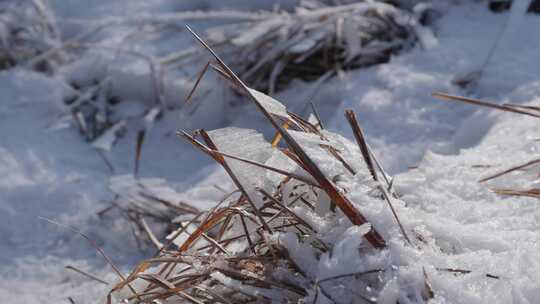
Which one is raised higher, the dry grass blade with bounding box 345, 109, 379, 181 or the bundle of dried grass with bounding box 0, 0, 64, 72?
the bundle of dried grass with bounding box 0, 0, 64, 72

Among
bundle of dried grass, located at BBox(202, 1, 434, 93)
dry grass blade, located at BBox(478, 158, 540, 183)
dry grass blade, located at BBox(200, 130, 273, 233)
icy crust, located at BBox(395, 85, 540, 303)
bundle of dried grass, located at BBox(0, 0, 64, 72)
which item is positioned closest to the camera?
icy crust, located at BBox(395, 85, 540, 303)

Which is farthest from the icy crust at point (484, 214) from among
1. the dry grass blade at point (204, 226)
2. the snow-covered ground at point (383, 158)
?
the dry grass blade at point (204, 226)

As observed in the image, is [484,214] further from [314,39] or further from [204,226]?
[314,39]

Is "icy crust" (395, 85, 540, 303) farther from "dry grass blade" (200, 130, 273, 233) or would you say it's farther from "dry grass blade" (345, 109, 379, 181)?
"dry grass blade" (200, 130, 273, 233)

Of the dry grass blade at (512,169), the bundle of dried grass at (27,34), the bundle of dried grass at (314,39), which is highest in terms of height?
the bundle of dried grass at (27,34)

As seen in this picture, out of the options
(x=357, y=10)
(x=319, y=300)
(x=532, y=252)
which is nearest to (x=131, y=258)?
(x=319, y=300)

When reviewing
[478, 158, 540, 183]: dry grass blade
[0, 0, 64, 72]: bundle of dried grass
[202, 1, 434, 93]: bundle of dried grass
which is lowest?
[478, 158, 540, 183]: dry grass blade

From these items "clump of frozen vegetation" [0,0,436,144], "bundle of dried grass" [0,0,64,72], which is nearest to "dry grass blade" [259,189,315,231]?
"clump of frozen vegetation" [0,0,436,144]

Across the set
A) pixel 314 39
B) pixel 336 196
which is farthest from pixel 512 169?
pixel 314 39

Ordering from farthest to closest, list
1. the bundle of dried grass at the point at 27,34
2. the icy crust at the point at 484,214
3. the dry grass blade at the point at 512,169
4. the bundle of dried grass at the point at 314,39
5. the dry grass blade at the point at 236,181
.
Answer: the bundle of dried grass at the point at 27,34 < the bundle of dried grass at the point at 314,39 < the dry grass blade at the point at 512,169 < the dry grass blade at the point at 236,181 < the icy crust at the point at 484,214

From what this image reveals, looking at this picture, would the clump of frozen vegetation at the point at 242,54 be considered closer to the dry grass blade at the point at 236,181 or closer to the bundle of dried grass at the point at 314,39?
the bundle of dried grass at the point at 314,39
